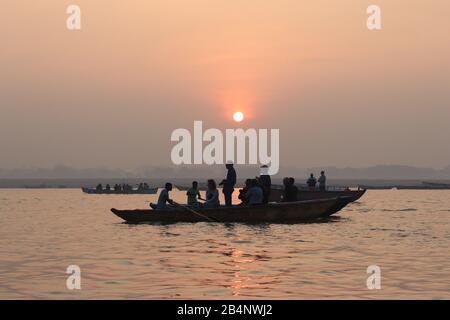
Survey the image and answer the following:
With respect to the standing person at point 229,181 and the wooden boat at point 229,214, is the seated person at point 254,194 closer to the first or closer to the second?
the wooden boat at point 229,214

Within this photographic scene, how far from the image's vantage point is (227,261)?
23281 millimetres

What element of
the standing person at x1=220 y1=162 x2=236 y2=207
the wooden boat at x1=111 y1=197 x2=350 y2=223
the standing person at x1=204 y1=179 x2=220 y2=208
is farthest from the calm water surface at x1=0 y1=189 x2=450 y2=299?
the standing person at x1=220 y1=162 x2=236 y2=207

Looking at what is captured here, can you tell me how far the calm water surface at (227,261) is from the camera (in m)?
17.5

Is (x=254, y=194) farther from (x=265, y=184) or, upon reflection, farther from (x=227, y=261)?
(x=227, y=261)

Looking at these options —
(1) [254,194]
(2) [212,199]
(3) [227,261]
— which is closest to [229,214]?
(2) [212,199]

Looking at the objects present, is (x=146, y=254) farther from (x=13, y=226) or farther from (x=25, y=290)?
(x=13, y=226)

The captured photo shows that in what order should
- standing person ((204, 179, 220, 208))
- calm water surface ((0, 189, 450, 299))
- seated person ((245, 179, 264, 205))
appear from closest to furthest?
calm water surface ((0, 189, 450, 299)) < standing person ((204, 179, 220, 208)) < seated person ((245, 179, 264, 205))

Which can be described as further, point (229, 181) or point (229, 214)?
point (229, 181)

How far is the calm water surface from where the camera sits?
57.6 ft

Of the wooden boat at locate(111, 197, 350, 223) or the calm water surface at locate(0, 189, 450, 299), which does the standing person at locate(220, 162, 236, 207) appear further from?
the calm water surface at locate(0, 189, 450, 299)

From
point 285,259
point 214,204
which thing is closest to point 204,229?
point 214,204

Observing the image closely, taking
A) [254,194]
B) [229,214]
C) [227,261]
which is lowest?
[227,261]
